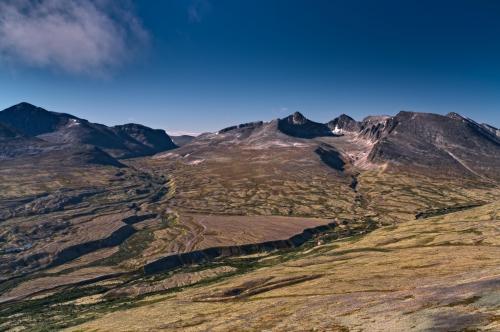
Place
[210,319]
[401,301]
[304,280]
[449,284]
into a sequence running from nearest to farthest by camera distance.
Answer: [401,301] → [449,284] → [210,319] → [304,280]

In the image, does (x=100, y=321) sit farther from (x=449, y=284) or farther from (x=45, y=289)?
(x=449, y=284)

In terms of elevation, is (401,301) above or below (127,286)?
above

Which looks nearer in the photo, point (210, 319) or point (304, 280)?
point (210, 319)

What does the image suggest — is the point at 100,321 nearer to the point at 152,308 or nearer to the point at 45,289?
the point at 152,308

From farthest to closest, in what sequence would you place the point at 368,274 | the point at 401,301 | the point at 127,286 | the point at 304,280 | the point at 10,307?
1. the point at 127,286
2. the point at 10,307
3. the point at 304,280
4. the point at 368,274
5. the point at 401,301

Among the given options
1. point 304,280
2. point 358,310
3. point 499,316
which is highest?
point 499,316

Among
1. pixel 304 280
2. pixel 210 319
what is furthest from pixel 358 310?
pixel 304 280

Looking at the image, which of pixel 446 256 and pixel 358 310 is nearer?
pixel 358 310

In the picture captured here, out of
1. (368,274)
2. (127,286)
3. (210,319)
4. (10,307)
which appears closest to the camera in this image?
(210,319)

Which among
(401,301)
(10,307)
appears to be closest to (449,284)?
(401,301)
